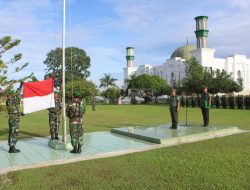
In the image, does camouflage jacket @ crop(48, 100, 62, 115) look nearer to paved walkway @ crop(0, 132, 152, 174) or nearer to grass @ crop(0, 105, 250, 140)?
paved walkway @ crop(0, 132, 152, 174)

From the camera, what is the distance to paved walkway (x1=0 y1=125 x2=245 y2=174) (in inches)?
295

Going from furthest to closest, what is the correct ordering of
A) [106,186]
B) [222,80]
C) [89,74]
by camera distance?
[89,74] → [222,80] → [106,186]

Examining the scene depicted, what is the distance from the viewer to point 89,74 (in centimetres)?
6794

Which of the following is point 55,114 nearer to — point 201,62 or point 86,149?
point 86,149

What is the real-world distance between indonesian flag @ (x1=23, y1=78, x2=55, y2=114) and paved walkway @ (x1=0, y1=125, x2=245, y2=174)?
47.3 inches

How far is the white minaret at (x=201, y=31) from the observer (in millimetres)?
67188

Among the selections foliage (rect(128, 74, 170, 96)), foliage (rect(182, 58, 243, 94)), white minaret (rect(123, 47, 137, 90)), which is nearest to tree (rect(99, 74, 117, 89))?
white minaret (rect(123, 47, 137, 90))

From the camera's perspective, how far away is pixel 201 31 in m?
68.5

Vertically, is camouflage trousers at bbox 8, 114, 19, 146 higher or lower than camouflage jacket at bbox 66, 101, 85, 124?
lower

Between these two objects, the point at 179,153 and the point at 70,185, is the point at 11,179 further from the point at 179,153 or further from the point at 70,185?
the point at 179,153

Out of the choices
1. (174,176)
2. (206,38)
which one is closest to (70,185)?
(174,176)

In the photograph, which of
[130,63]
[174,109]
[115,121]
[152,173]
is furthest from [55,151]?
[130,63]

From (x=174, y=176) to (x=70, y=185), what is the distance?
178 centimetres

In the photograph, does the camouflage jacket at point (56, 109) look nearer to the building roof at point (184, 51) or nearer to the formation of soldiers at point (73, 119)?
the formation of soldiers at point (73, 119)
